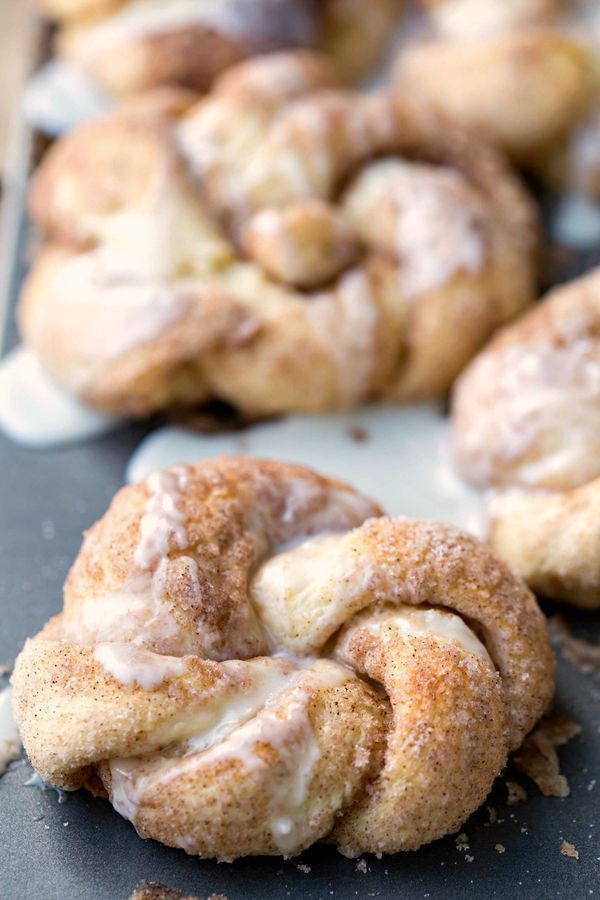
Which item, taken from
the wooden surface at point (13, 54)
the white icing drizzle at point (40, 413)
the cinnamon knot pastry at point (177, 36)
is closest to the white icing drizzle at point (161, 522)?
the white icing drizzle at point (40, 413)

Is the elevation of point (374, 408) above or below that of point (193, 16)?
below

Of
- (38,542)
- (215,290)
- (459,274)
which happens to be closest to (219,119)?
(215,290)

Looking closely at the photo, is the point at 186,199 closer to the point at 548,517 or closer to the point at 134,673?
the point at 548,517

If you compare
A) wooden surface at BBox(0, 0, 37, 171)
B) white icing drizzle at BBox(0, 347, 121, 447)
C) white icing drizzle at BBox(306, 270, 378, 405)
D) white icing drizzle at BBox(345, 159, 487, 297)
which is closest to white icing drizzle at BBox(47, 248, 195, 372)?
white icing drizzle at BBox(0, 347, 121, 447)

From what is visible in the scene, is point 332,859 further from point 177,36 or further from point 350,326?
point 177,36

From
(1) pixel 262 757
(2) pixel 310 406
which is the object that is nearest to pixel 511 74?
(2) pixel 310 406

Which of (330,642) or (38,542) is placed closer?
(330,642)
